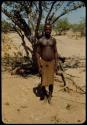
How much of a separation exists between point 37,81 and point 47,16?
2.07m

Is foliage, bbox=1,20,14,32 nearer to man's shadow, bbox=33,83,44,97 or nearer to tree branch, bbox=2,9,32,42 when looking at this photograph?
tree branch, bbox=2,9,32,42

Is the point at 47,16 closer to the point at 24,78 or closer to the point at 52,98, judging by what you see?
the point at 24,78

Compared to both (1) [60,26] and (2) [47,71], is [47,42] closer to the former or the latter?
(2) [47,71]

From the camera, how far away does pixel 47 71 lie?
7.52 metres

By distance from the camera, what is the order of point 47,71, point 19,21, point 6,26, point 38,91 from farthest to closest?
point 6,26
point 19,21
point 38,91
point 47,71

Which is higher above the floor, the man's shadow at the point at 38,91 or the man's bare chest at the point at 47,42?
the man's bare chest at the point at 47,42

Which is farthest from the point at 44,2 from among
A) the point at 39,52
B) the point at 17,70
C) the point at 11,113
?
the point at 11,113

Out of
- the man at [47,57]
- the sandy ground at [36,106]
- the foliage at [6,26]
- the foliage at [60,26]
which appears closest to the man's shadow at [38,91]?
the sandy ground at [36,106]

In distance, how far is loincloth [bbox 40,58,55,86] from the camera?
7.46m

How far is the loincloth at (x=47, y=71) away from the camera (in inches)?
294

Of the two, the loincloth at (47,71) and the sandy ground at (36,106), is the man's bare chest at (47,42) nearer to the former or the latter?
the loincloth at (47,71)

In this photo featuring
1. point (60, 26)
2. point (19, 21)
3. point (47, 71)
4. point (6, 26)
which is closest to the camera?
point (47, 71)

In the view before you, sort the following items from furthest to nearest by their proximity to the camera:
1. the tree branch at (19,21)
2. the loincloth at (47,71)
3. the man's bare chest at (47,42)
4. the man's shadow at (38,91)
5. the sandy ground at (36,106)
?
the tree branch at (19,21)
the man's shadow at (38,91)
the loincloth at (47,71)
the man's bare chest at (47,42)
the sandy ground at (36,106)

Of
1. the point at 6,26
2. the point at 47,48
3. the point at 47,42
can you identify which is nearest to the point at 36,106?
the point at 47,48
